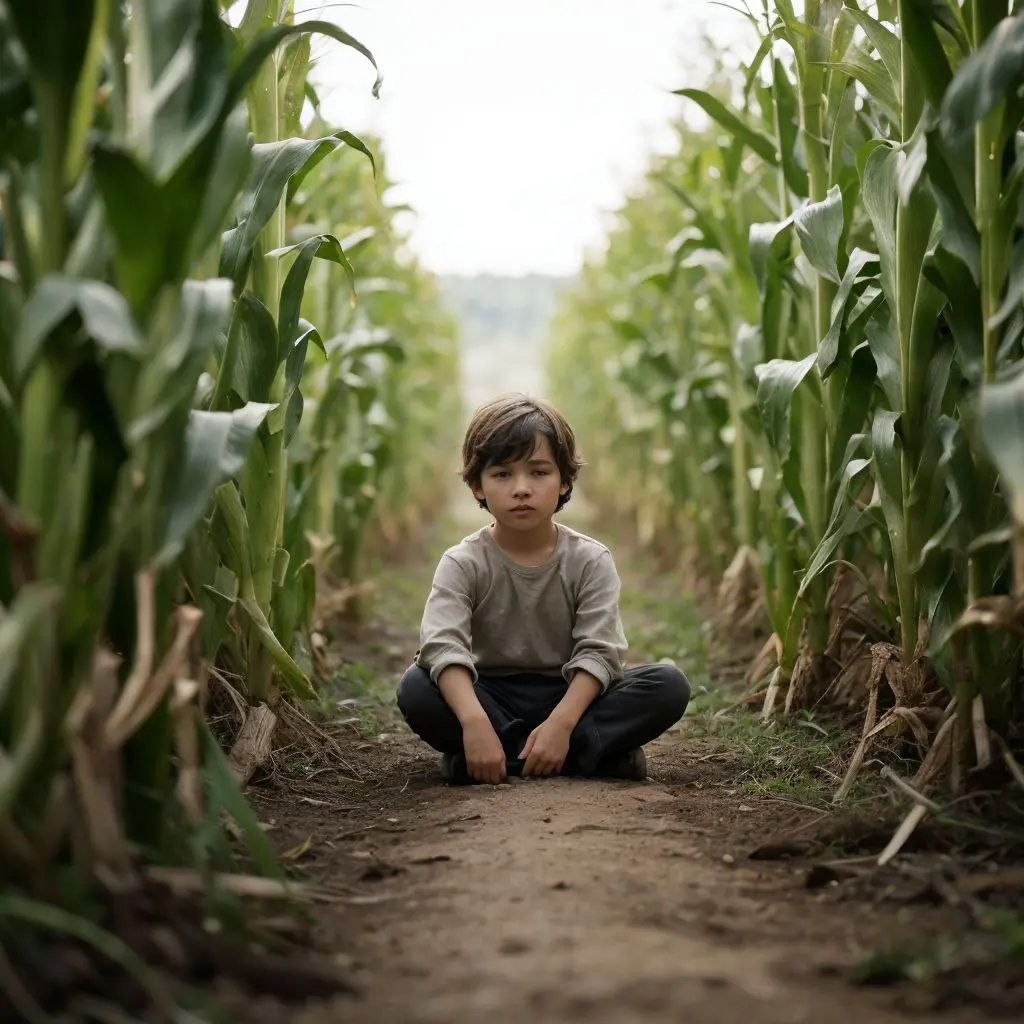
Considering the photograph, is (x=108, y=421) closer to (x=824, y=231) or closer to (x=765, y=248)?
(x=824, y=231)

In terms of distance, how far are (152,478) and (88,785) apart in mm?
380

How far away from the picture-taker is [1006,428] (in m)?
1.41

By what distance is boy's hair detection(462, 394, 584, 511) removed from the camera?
2.39 metres

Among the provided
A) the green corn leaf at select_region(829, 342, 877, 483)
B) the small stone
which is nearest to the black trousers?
the green corn leaf at select_region(829, 342, 877, 483)

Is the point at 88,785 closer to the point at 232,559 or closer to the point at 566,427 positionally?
the point at 232,559

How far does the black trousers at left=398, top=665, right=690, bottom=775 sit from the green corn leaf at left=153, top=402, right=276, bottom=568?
3.01 ft

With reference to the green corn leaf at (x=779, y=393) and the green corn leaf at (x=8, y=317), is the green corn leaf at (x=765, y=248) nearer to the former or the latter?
the green corn leaf at (x=779, y=393)

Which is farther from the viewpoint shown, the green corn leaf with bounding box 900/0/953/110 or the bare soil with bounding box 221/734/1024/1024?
the green corn leaf with bounding box 900/0/953/110

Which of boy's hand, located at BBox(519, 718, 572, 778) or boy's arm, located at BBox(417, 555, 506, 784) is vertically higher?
boy's arm, located at BBox(417, 555, 506, 784)

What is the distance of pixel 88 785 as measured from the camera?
50.6 inches

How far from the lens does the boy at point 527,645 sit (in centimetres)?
235

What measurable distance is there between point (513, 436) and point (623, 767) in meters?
0.70

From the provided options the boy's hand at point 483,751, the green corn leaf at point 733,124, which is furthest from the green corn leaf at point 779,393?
the boy's hand at point 483,751

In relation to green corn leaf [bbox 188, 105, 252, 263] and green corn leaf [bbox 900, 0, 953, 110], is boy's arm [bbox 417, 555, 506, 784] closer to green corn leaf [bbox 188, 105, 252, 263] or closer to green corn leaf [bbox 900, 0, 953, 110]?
green corn leaf [bbox 188, 105, 252, 263]
